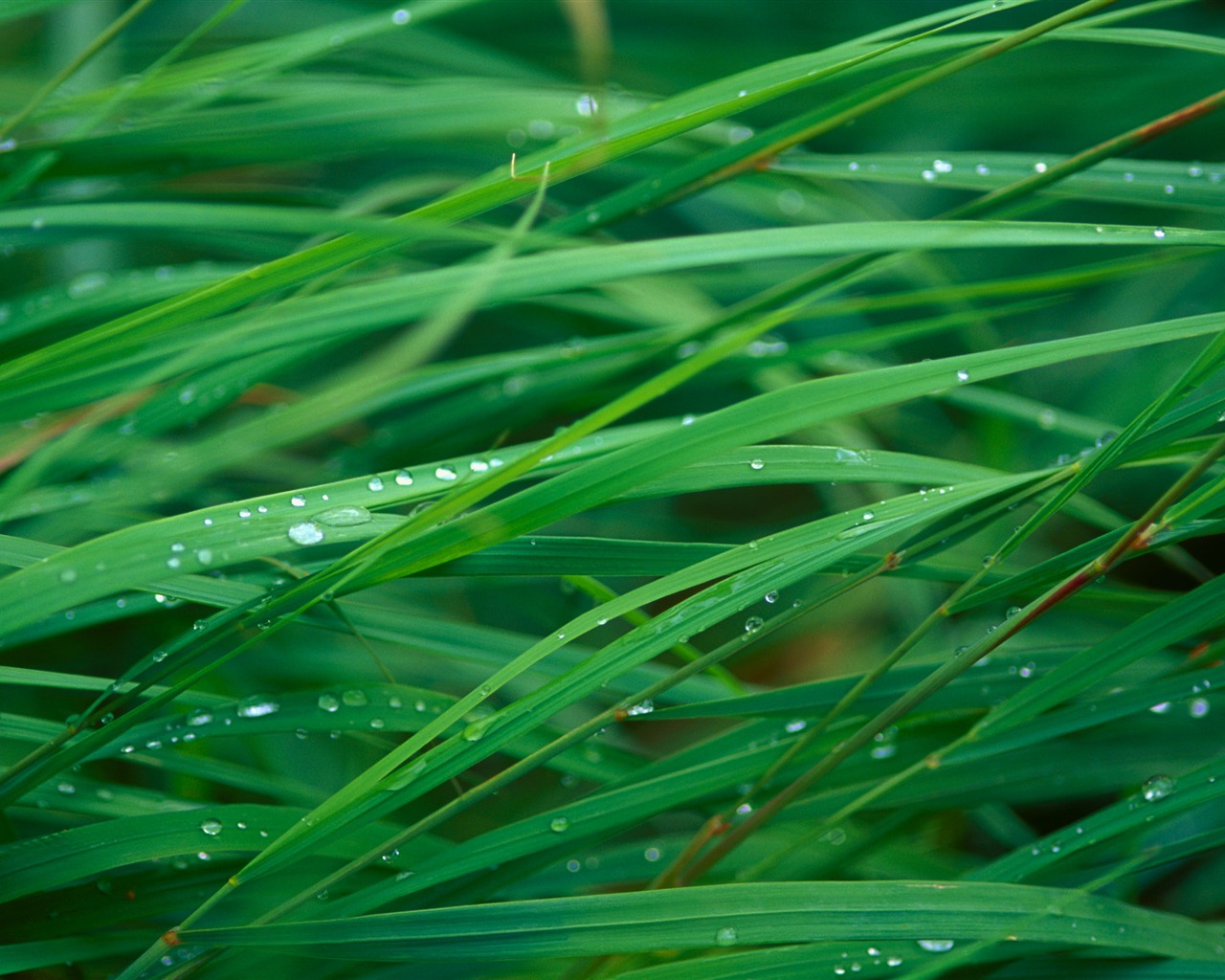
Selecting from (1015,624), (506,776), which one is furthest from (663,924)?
(1015,624)

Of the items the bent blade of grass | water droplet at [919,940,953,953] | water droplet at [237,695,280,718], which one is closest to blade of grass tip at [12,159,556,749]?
water droplet at [237,695,280,718]

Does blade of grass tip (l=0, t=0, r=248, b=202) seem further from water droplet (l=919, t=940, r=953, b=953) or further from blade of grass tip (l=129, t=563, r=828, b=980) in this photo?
water droplet (l=919, t=940, r=953, b=953)

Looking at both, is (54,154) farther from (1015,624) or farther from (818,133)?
(1015,624)

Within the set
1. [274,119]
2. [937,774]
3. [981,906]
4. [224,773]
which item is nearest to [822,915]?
[981,906]

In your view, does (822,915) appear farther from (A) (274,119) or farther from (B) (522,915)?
(A) (274,119)

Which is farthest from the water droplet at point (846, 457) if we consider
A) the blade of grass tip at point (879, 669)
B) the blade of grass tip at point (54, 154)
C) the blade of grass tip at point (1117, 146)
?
the blade of grass tip at point (54, 154)

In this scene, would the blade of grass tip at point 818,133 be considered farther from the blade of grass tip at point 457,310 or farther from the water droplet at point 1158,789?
the water droplet at point 1158,789
